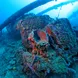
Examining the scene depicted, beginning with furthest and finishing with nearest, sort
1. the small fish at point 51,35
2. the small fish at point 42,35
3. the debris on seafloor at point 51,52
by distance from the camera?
1. the small fish at point 51,35
2. the small fish at point 42,35
3. the debris on seafloor at point 51,52

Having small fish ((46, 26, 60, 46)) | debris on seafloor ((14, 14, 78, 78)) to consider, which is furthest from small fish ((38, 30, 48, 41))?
small fish ((46, 26, 60, 46))

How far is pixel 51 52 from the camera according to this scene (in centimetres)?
405

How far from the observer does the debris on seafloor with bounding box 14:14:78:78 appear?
3646 millimetres

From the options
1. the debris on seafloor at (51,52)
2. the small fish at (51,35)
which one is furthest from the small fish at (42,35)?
the small fish at (51,35)

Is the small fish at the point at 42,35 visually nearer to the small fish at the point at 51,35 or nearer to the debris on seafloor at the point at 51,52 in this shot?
the debris on seafloor at the point at 51,52

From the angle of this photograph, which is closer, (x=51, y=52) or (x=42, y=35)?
(x=51, y=52)

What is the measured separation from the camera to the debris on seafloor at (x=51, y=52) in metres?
3.65

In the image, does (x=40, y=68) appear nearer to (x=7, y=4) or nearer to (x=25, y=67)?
(x=25, y=67)

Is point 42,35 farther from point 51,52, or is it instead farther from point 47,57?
point 47,57

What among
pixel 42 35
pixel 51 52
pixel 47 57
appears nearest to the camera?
pixel 47 57

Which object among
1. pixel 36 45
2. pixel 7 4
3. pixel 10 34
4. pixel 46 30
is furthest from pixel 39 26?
pixel 7 4

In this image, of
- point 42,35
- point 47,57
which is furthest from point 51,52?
point 42,35

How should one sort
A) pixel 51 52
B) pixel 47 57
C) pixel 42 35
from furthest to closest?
pixel 42 35 → pixel 51 52 → pixel 47 57

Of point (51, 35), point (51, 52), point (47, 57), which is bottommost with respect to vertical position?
point (47, 57)
